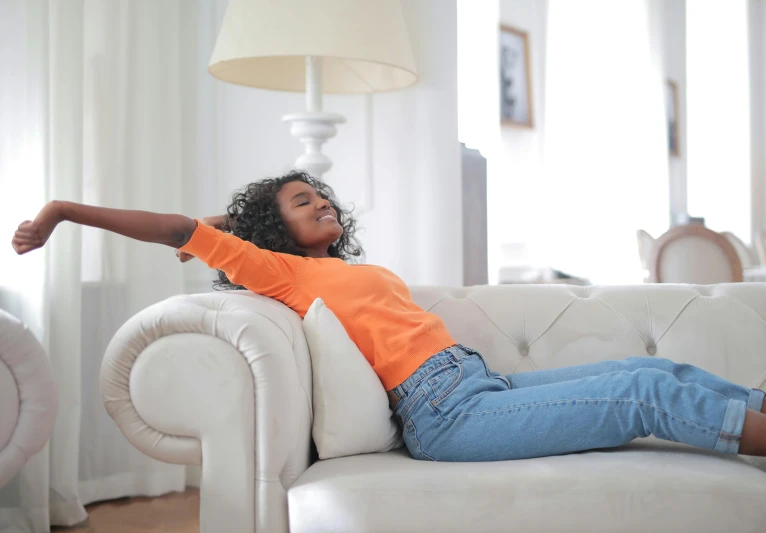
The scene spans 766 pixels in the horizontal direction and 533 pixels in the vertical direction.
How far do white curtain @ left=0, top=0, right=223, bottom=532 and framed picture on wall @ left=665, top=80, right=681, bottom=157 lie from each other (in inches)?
152

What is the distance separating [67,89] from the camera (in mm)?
2105

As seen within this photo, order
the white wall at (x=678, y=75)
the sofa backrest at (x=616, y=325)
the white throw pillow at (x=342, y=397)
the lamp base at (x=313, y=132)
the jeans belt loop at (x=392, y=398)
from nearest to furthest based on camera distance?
the white throw pillow at (x=342, y=397) → the jeans belt loop at (x=392, y=398) → the sofa backrest at (x=616, y=325) → the lamp base at (x=313, y=132) → the white wall at (x=678, y=75)

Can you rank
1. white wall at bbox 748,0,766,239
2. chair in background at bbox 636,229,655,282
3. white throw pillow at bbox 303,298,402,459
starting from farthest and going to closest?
1. white wall at bbox 748,0,766,239
2. chair in background at bbox 636,229,655,282
3. white throw pillow at bbox 303,298,402,459

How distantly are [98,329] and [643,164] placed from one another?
3834mm

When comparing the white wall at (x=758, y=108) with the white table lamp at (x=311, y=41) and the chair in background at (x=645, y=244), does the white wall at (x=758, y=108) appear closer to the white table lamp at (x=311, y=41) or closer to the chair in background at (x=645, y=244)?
the chair in background at (x=645, y=244)

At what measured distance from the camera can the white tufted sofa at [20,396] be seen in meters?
1.33

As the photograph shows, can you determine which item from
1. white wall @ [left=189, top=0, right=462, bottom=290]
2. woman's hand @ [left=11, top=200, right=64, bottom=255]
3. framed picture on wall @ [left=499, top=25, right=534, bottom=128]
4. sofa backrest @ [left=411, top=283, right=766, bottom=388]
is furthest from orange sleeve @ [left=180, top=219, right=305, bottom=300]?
framed picture on wall @ [left=499, top=25, right=534, bottom=128]

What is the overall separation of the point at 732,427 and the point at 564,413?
0.26m

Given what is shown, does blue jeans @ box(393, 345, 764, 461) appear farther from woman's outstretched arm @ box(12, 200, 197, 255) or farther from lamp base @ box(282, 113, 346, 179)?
Result: lamp base @ box(282, 113, 346, 179)

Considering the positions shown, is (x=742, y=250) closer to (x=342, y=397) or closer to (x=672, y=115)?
(x=672, y=115)

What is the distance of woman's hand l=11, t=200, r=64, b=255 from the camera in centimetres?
122

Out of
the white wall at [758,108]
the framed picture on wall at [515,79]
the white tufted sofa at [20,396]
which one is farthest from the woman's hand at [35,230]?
the white wall at [758,108]

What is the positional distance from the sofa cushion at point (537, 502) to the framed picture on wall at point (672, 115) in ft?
15.6

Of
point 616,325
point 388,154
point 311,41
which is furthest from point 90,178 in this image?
point 616,325
